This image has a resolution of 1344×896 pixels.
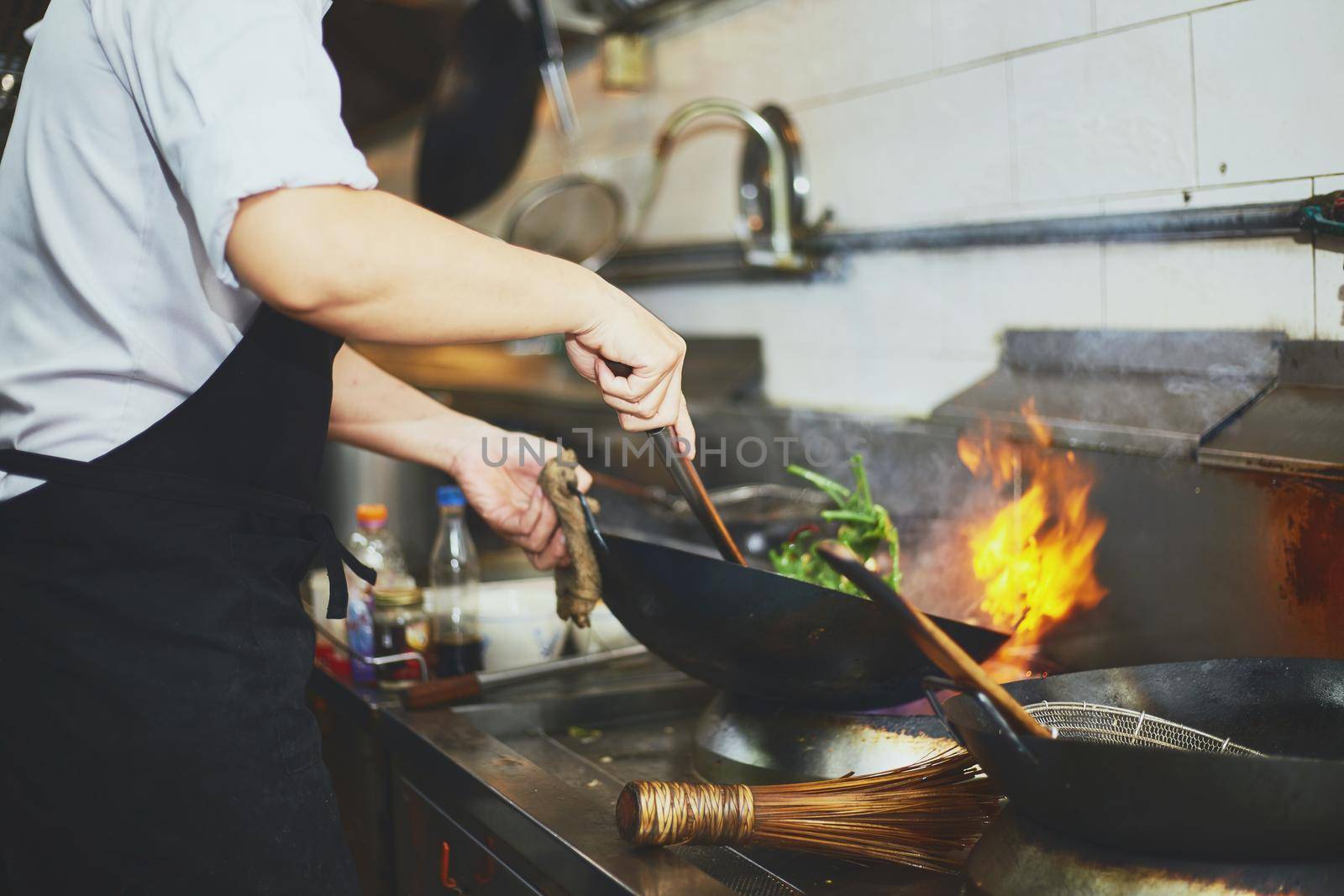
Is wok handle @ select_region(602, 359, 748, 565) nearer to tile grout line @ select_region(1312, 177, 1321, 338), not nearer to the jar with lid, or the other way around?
the jar with lid

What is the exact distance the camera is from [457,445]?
143cm

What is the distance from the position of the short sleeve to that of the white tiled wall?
119cm

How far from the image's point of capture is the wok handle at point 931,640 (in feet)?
2.31

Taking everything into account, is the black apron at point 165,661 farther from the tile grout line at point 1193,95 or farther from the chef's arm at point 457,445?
the tile grout line at point 1193,95

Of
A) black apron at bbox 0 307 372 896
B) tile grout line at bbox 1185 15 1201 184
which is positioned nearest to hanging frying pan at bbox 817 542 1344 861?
black apron at bbox 0 307 372 896

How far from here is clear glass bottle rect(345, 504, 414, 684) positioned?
5.17 ft

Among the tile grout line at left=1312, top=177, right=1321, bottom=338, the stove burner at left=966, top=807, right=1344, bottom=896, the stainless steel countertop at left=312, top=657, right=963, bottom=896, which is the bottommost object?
the stainless steel countertop at left=312, top=657, right=963, bottom=896

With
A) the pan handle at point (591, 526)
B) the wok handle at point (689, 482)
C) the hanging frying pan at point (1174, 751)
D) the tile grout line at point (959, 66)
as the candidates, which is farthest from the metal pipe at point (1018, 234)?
the pan handle at point (591, 526)

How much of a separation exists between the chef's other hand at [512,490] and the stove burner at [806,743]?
33cm

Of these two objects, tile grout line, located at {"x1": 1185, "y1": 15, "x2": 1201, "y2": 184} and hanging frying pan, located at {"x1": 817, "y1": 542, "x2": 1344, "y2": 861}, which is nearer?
hanging frying pan, located at {"x1": 817, "y1": 542, "x2": 1344, "y2": 861}

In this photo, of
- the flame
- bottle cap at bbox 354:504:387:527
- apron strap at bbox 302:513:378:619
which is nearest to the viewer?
apron strap at bbox 302:513:378:619

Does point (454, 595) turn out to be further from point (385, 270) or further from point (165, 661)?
point (385, 270)

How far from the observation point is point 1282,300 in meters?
1.43

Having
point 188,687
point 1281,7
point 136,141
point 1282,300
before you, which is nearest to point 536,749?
point 188,687
